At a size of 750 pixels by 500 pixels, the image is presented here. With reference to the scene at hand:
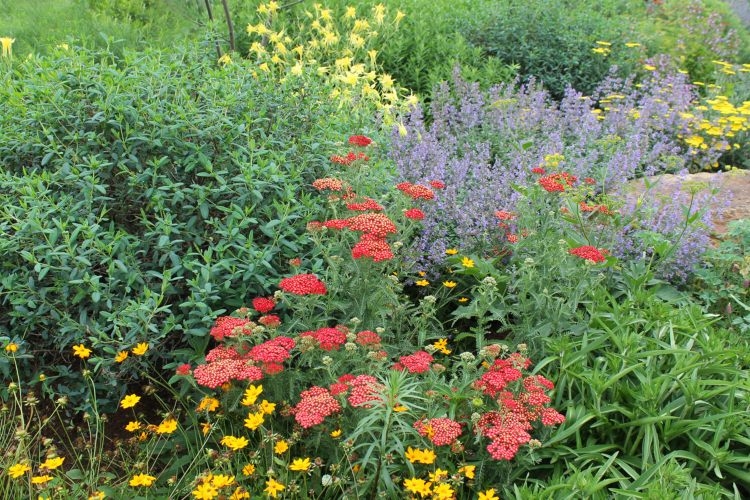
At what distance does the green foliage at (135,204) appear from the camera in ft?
8.21

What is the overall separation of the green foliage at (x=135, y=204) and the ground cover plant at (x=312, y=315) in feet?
0.05

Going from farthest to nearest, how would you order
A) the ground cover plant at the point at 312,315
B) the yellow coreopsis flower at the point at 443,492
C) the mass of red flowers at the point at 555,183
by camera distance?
the mass of red flowers at the point at 555,183 < the ground cover plant at the point at 312,315 < the yellow coreopsis flower at the point at 443,492

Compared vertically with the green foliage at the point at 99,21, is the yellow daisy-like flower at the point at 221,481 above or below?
below

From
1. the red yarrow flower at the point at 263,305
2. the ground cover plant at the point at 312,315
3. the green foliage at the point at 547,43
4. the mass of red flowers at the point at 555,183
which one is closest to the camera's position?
the ground cover plant at the point at 312,315

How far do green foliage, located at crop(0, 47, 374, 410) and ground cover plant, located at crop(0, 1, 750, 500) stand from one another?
15 millimetres

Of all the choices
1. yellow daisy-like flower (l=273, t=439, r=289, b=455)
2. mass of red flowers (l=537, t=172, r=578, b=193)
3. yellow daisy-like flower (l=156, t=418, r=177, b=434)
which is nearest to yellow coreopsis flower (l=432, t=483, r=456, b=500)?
yellow daisy-like flower (l=273, t=439, r=289, b=455)

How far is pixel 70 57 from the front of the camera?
309cm

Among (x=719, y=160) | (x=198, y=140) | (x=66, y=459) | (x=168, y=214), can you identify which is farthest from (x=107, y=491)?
(x=719, y=160)

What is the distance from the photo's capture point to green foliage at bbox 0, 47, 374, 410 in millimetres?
2504

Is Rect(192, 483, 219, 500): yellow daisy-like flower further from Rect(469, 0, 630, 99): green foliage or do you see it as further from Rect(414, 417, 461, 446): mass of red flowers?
Rect(469, 0, 630, 99): green foliage

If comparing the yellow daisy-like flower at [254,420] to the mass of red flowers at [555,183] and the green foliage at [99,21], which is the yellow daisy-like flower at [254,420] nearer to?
the mass of red flowers at [555,183]

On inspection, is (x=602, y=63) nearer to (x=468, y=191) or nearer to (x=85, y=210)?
(x=468, y=191)

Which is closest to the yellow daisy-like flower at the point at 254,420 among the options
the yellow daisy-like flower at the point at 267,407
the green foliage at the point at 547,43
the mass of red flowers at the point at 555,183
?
the yellow daisy-like flower at the point at 267,407

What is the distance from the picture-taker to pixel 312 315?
2.61 metres
